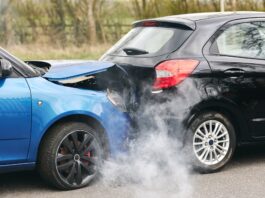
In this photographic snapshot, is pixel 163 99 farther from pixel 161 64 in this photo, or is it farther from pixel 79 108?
pixel 79 108

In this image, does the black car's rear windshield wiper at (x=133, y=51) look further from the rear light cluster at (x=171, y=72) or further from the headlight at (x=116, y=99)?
the headlight at (x=116, y=99)

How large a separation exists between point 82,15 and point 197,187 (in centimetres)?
1697

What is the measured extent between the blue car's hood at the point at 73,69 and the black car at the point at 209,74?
385 mm

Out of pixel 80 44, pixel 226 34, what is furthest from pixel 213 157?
pixel 80 44

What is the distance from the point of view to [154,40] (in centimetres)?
608

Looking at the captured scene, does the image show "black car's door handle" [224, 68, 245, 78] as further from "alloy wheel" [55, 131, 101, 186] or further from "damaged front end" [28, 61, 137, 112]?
"alloy wheel" [55, 131, 101, 186]

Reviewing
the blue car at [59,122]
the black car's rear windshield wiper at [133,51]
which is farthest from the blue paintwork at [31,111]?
→ the black car's rear windshield wiper at [133,51]

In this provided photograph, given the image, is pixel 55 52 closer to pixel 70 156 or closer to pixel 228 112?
pixel 228 112

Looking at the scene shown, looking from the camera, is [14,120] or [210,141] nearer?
[14,120]

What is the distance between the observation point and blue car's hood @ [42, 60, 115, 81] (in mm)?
5383

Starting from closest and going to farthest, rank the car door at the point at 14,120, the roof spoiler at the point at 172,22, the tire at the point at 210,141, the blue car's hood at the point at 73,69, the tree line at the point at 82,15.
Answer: the car door at the point at 14,120, the blue car's hood at the point at 73,69, the tire at the point at 210,141, the roof spoiler at the point at 172,22, the tree line at the point at 82,15

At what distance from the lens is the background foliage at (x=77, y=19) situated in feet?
68.6

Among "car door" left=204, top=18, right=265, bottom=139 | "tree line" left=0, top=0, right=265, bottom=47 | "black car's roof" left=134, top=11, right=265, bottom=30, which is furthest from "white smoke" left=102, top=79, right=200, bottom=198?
"tree line" left=0, top=0, right=265, bottom=47

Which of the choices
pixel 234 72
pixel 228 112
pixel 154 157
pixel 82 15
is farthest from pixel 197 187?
pixel 82 15
